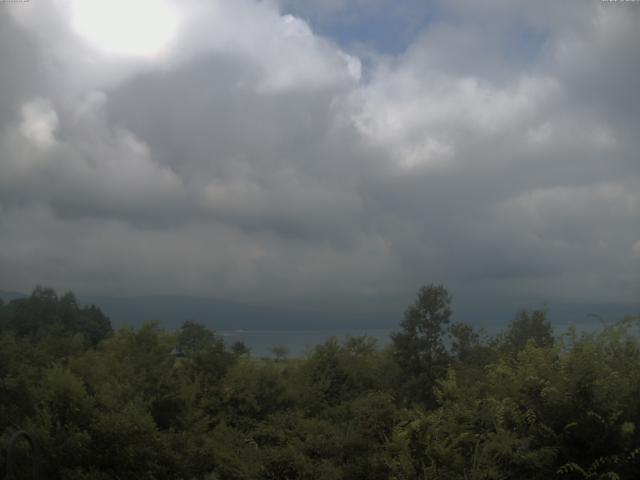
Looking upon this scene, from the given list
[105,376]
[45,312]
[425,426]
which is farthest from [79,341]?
[45,312]

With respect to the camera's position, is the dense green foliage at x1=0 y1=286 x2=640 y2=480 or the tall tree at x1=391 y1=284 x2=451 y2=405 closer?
the dense green foliage at x1=0 y1=286 x2=640 y2=480

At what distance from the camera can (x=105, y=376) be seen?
16.0m

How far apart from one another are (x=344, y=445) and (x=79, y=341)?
15.0 metres

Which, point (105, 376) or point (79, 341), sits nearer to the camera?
point (105, 376)

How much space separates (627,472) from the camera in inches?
364

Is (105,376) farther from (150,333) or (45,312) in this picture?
(45,312)

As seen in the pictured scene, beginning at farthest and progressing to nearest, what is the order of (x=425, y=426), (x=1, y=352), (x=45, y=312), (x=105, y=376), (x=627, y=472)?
(x=45, y=312)
(x=105, y=376)
(x=1, y=352)
(x=425, y=426)
(x=627, y=472)

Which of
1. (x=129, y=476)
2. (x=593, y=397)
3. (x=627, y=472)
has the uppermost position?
(x=593, y=397)

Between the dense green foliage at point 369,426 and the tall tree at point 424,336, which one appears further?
the tall tree at point 424,336

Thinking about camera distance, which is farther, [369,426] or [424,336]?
[424,336]

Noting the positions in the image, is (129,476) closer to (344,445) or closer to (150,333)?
(344,445)

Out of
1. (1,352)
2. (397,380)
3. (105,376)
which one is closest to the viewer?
(1,352)

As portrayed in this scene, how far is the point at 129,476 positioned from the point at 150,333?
39.7 ft

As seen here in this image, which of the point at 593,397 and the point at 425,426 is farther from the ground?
Result: the point at 593,397
